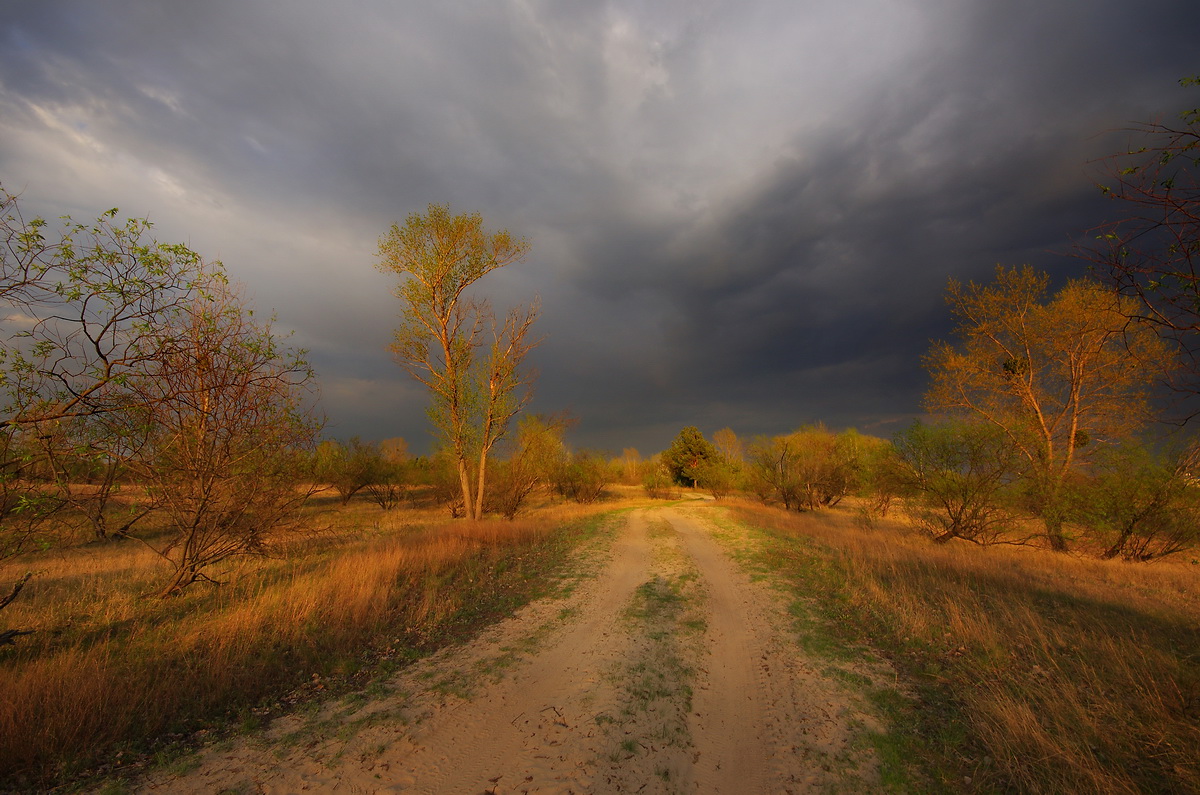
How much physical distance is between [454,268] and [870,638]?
60.9 ft

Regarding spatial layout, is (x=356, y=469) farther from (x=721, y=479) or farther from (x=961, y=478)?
(x=961, y=478)

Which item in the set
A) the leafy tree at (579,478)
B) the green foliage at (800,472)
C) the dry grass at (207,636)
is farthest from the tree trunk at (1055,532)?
the leafy tree at (579,478)

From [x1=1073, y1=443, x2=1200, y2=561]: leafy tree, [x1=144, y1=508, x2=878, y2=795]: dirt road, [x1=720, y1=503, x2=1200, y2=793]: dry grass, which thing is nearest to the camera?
[x1=720, y1=503, x2=1200, y2=793]: dry grass

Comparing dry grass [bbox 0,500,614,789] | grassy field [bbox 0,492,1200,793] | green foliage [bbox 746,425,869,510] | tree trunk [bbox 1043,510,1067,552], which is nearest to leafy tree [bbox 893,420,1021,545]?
tree trunk [bbox 1043,510,1067,552]

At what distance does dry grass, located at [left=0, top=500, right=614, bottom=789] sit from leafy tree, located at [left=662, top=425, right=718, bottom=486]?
157 feet

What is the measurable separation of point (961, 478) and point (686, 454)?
4389 cm

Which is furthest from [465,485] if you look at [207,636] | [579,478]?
[579,478]

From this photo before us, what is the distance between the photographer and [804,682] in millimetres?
5031

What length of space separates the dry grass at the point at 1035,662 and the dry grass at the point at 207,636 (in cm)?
→ 624

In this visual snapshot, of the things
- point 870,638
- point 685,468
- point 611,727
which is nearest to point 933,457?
point 870,638

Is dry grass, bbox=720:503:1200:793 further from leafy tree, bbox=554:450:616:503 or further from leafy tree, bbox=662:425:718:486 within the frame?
leafy tree, bbox=662:425:718:486

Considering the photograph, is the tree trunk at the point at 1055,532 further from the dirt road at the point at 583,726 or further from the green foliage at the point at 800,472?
the dirt road at the point at 583,726

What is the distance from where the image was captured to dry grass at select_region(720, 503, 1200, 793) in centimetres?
334

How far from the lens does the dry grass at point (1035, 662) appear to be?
3.34m
